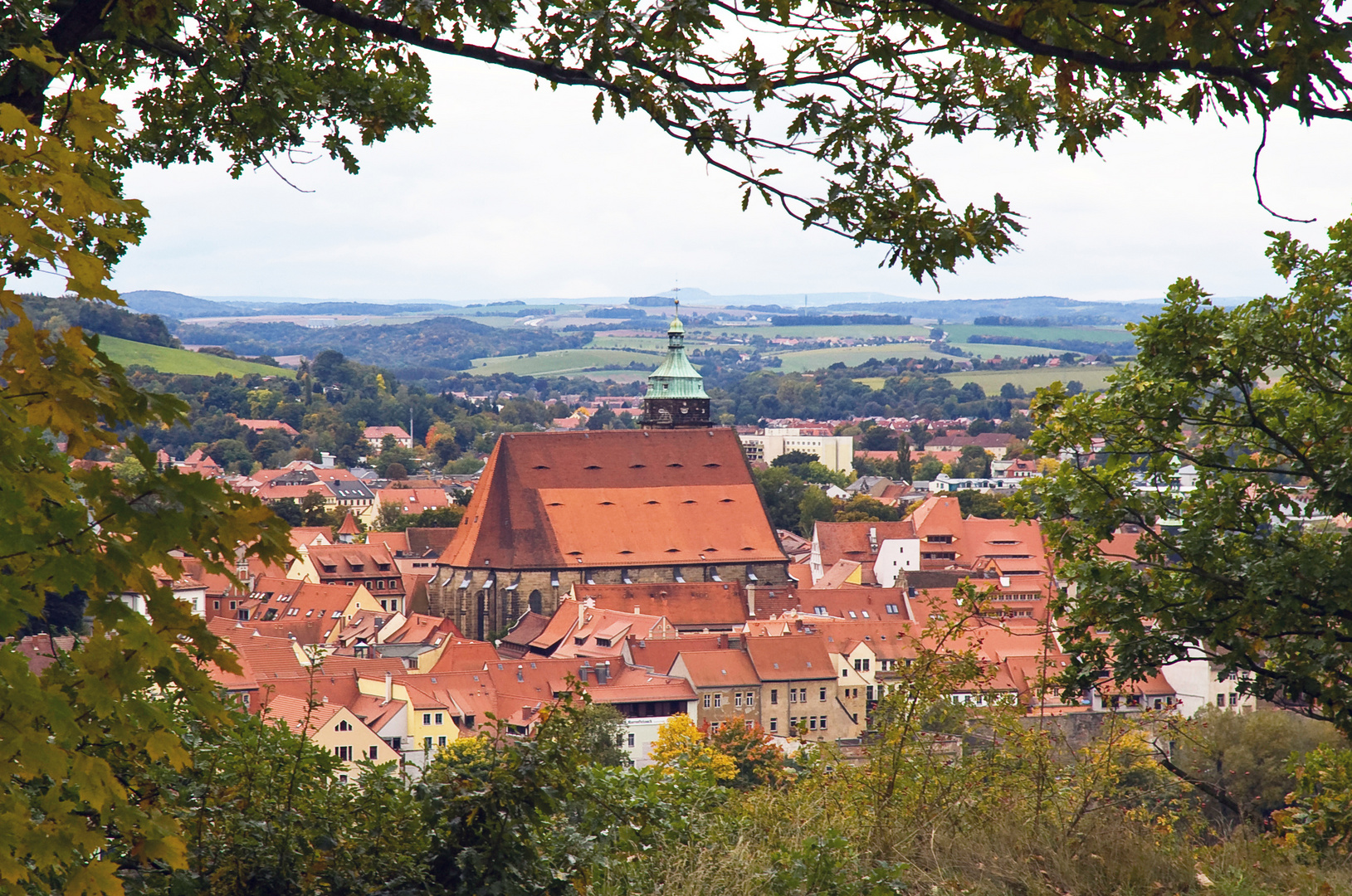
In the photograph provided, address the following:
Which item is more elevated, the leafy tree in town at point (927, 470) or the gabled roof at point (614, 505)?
the gabled roof at point (614, 505)

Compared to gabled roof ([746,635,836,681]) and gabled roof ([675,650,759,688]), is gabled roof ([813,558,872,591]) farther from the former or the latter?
gabled roof ([675,650,759,688])

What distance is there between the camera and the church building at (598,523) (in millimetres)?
52875

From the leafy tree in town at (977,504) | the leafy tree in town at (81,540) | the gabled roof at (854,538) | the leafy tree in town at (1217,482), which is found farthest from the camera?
the leafy tree in town at (977,504)

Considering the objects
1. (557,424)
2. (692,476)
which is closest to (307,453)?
(557,424)

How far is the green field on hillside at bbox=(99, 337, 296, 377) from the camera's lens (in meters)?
127

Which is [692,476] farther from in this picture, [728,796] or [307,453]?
[307,453]

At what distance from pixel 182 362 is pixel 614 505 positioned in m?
101

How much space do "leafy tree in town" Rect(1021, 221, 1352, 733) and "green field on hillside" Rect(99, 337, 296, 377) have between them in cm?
11664

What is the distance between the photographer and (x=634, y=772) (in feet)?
20.2

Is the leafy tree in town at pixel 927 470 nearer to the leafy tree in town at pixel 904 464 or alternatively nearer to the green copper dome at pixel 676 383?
the leafy tree in town at pixel 904 464

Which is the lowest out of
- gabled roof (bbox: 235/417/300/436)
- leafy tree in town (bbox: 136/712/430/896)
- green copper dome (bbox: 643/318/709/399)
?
gabled roof (bbox: 235/417/300/436)

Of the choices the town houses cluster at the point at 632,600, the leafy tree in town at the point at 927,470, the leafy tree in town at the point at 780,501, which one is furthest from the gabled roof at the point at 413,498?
the leafy tree in town at the point at 927,470

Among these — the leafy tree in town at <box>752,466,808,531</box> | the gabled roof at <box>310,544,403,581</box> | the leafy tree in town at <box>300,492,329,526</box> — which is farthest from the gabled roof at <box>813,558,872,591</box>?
the leafy tree in town at <box>300,492,329,526</box>

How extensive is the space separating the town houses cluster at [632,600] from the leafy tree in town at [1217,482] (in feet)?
34.1
